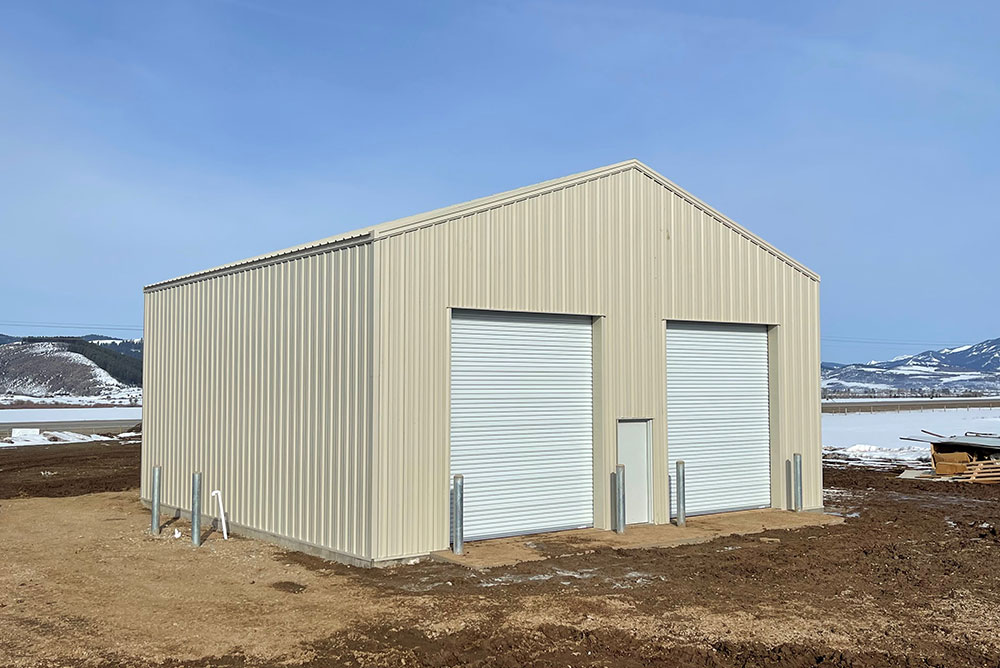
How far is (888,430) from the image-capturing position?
45500 millimetres

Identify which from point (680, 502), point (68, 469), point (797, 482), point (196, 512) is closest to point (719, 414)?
point (797, 482)

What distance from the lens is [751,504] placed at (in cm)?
1720

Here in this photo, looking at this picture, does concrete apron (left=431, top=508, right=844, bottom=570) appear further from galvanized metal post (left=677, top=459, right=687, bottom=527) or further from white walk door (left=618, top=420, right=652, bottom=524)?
white walk door (left=618, top=420, right=652, bottom=524)

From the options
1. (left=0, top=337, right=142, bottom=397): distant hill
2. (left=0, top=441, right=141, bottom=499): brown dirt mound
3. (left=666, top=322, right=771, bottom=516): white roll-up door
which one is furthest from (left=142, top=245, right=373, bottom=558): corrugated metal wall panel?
(left=0, top=337, right=142, bottom=397): distant hill

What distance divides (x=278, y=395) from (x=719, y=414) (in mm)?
8415

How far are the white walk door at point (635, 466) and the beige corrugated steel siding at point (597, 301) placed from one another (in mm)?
218

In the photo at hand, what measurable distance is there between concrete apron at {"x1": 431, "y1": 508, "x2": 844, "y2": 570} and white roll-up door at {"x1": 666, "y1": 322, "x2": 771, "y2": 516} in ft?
1.82

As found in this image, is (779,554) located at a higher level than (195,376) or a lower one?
lower

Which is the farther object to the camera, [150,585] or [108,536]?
[108,536]

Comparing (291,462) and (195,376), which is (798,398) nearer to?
(291,462)

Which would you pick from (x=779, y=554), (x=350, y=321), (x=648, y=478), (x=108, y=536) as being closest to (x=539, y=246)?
(x=350, y=321)

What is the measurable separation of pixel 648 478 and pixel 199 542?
25.4 ft

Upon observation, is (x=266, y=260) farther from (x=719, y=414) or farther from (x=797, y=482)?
(x=797, y=482)

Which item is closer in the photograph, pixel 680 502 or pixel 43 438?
pixel 680 502
